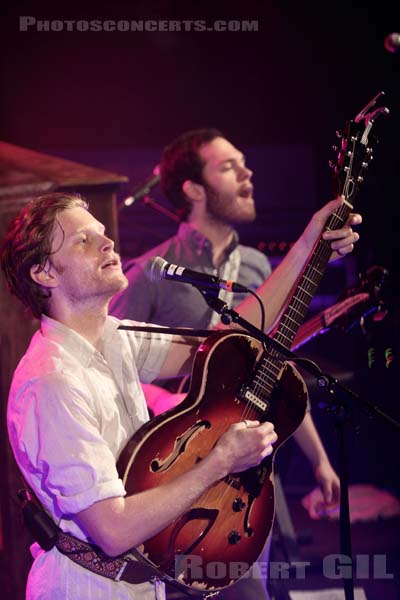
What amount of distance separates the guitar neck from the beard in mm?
1530

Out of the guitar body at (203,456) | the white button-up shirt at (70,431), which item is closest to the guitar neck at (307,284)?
the guitar body at (203,456)

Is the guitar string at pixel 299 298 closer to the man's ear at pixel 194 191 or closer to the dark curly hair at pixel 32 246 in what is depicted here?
Result: the dark curly hair at pixel 32 246

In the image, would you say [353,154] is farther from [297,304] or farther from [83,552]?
[83,552]

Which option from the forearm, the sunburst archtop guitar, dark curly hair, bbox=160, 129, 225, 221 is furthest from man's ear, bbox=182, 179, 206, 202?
the sunburst archtop guitar

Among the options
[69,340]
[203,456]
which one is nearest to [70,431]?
[69,340]

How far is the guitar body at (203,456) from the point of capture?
2.29 metres

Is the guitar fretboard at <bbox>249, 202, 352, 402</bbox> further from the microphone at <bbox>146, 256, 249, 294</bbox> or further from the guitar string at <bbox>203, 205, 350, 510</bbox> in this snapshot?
the microphone at <bbox>146, 256, 249, 294</bbox>

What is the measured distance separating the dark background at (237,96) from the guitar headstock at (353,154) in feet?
7.67

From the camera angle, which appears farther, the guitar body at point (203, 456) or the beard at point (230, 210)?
the beard at point (230, 210)

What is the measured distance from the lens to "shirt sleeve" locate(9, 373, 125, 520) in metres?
2.03

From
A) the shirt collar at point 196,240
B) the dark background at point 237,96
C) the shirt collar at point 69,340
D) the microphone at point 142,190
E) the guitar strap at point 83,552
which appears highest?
the dark background at point 237,96

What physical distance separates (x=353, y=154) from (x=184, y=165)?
1.86m

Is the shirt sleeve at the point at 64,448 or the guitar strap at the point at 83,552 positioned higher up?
the shirt sleeve at the point at 64,448

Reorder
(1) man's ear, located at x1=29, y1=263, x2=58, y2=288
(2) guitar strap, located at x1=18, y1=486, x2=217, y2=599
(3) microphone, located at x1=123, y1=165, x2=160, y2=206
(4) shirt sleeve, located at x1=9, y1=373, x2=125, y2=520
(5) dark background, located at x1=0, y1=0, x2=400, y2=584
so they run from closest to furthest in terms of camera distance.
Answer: (4) shirt sleeve, located at x1=9, y1=373, x2=125, y2=520, (2) guitar strap, located at x1=18, y1=486, x2=217, y2=599, (1) man's ear, located at x1=29, y1=263, x2=58, y2=288, (3) microphone, located at x1=123, y1=165, x2=160, y2=206, (5) dark background, located at x1=0, y1=0, x2=400, y2=584
